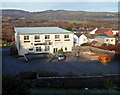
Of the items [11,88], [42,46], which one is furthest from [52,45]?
[11,88]

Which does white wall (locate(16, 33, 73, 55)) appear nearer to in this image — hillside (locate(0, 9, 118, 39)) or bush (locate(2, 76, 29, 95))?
bush (locate(2, 76, 29, 95))

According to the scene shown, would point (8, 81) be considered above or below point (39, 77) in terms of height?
above

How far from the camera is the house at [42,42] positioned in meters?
10.4

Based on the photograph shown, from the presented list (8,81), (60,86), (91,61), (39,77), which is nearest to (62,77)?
(60,86)

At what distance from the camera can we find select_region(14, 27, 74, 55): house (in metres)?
10.4

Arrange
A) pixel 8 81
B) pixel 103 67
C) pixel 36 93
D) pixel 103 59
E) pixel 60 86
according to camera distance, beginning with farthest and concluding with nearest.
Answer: pixel 103 59 < pixel 103 67 < pixel 60 86 < pixel 36 93 < pixel 8 81

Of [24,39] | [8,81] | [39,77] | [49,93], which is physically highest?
[24,39]

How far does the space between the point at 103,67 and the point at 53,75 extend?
8.89 ft

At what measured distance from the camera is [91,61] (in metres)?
8.72

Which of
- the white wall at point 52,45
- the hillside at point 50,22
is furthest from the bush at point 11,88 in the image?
the hillside at point 50,22

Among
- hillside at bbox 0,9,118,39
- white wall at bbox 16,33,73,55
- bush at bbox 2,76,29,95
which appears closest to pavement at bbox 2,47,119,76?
white wall at bbox 16,33,73,55

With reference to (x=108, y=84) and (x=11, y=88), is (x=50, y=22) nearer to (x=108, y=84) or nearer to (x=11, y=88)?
(x=108, y=84)

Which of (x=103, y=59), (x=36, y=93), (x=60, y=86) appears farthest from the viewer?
(x=103, y=59)

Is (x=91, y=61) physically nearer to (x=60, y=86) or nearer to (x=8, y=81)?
(x=60, y=86)
